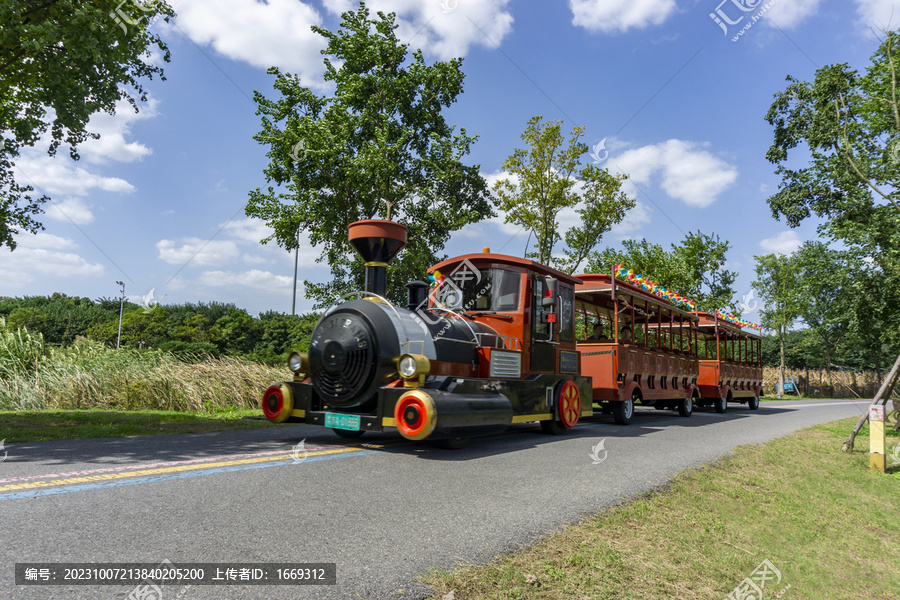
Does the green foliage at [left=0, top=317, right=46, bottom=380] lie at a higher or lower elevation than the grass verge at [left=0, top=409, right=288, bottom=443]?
higher

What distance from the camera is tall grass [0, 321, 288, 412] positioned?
11.0 meters

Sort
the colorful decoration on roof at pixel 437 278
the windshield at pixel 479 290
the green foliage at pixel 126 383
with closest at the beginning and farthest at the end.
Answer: the windshield at pixel 479 290 → the colorful decoration on roof at pixel 437 278 → the green foliage at pixel 126 383

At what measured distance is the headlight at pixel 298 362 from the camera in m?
7.27

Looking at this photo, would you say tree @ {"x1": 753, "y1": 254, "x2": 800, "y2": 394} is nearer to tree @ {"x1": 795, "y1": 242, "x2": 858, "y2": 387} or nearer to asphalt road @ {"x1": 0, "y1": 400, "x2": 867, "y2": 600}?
tree @ {"x1": 795, "y1": 242, "x2": 858, "y2": 387}

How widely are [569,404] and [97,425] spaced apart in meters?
7.05

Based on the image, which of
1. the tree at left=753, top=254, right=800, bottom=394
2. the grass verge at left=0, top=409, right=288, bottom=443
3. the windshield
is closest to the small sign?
the windshield

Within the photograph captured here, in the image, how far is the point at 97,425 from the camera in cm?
754

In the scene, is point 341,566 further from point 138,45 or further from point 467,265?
point 138,45

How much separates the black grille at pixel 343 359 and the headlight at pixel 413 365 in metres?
0.35

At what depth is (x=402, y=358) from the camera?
20.2 feet

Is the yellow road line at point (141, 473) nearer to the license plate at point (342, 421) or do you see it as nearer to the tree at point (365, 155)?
the license plate at point (342, 421)

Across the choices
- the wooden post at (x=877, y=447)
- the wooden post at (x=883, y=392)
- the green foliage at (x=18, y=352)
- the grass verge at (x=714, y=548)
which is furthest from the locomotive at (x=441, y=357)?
the green foliage at (x=18, y=352)

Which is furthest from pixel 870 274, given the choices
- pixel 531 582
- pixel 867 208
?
pixel 531 582

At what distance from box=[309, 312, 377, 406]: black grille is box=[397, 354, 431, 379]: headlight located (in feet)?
1.15
